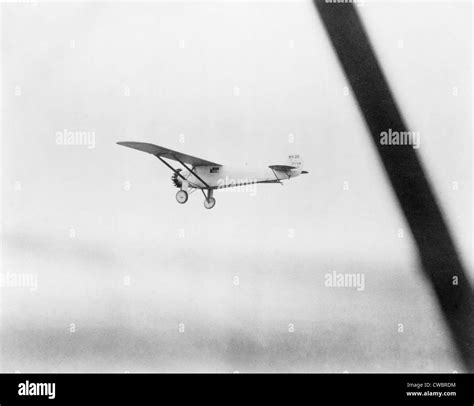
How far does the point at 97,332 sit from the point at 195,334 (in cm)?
86

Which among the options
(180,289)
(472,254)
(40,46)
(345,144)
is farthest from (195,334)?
(40,46)

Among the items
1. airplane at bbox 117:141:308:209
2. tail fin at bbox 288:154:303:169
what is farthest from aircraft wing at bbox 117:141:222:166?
tail fin at bbox 288:154:303:169

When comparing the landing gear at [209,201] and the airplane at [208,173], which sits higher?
the airplane at [208,173]

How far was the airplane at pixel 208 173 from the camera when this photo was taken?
19.7 ft

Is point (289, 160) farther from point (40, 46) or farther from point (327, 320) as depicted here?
point (40, 46)

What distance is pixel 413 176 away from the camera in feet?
19.6

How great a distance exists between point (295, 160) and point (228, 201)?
700 millimetres

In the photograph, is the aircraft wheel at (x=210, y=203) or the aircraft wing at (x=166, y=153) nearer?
the aircraft wing at (x=166, y=153)

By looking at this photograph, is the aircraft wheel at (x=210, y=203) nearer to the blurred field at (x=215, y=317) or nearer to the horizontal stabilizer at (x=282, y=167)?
the blurred field at (x=215, y=317)

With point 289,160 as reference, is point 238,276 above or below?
below

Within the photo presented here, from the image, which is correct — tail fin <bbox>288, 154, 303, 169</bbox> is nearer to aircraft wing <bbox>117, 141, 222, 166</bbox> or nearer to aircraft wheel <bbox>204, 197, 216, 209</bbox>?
aircraft wing <bbox>117, 141, 222, 166</bbox>

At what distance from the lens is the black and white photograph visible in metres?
6.05

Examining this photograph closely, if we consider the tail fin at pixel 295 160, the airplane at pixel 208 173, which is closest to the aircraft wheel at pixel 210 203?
the airplane at pixel 208 173

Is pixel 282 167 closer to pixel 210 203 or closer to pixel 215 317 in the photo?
pixel 210 203
